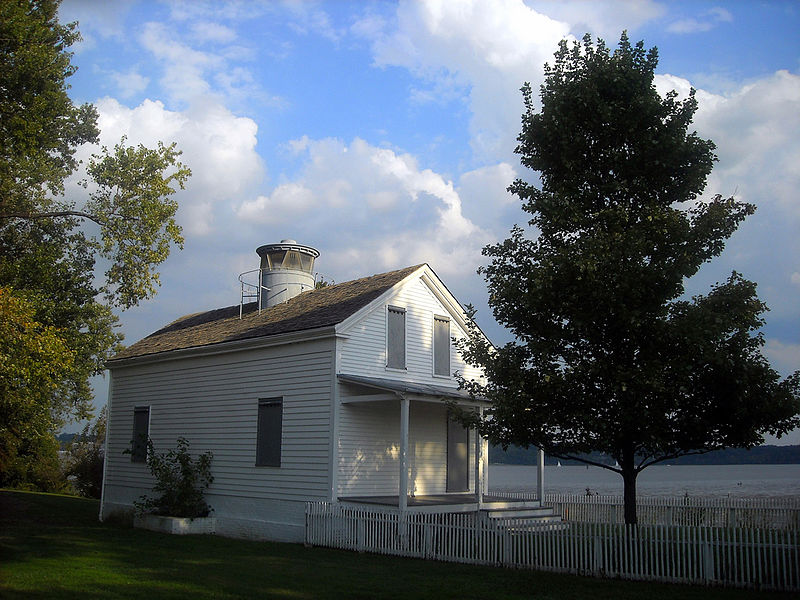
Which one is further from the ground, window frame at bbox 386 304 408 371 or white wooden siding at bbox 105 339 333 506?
window frame at bbox 386 304 408 371

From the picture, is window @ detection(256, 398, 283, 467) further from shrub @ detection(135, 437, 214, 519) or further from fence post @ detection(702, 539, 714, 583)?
fence post @ detection(702, 539, 714, 583)

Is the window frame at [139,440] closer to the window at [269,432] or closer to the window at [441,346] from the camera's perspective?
the window at [269,432]

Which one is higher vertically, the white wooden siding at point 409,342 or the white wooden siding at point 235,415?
the white wooden siding at point 409,342

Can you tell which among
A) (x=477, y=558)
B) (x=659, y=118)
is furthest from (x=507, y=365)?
(x=659, y=118)

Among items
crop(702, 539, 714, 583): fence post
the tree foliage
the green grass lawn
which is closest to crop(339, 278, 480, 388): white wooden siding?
the green grass lawn

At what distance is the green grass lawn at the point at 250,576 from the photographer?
11.2m

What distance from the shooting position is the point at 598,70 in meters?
13.9

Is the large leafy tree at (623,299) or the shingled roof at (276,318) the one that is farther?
the shingled roof at (276,318)

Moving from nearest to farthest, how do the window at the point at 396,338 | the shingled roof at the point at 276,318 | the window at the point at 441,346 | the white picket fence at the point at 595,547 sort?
the white picket fence at the point at 595,547 → the shingled roof at the point at 276,318 → the window at the point at 396,338 → the window at the point at 441,346

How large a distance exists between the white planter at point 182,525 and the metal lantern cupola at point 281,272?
22.9 feet

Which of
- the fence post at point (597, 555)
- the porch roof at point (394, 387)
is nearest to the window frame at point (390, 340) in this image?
the porch roof at point (394, 387)

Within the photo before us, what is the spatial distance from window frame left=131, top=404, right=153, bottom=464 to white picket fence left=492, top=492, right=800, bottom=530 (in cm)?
1180

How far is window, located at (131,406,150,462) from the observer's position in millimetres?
23797

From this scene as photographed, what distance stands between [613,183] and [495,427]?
521 cm
